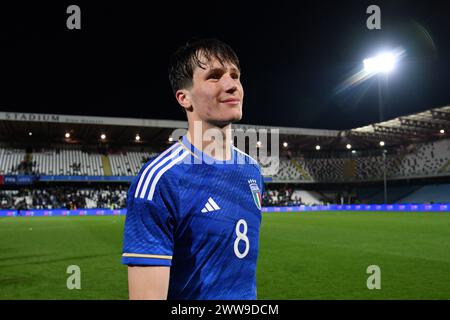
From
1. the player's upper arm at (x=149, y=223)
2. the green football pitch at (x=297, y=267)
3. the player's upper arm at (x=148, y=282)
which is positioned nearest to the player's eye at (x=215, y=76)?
the player's upper arm at (x=149, y=223)

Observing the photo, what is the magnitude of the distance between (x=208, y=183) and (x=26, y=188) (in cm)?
5042

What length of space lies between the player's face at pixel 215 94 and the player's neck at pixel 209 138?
0.05 m

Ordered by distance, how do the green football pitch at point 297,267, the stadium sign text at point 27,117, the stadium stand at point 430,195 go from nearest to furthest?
the green football pitch at point 297,267 → the stadium sign text at point 27,117 → the stadium stand at point 430,195

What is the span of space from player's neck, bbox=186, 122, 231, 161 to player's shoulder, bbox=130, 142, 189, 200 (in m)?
0.12

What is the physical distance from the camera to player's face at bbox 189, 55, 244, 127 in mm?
1886

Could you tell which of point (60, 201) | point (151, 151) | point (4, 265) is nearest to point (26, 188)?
point (60, 201)

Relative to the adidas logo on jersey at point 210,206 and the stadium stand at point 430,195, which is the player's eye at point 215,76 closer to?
the adidas logo on jersey at point 210,206

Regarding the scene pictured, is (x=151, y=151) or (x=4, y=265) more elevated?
(x=151, y=151)

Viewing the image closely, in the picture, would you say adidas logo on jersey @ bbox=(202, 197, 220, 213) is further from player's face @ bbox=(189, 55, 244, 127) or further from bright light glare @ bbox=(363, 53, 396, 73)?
bright light glare @ bbox=(363, 53, 396, 73)

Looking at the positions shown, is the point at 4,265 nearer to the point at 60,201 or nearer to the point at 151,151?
the point at 60,201

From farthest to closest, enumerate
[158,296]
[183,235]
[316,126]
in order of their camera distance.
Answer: [316,126]
[183,235]
[158,296]

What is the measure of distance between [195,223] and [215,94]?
0.62 m

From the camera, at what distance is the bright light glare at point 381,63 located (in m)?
39.8
